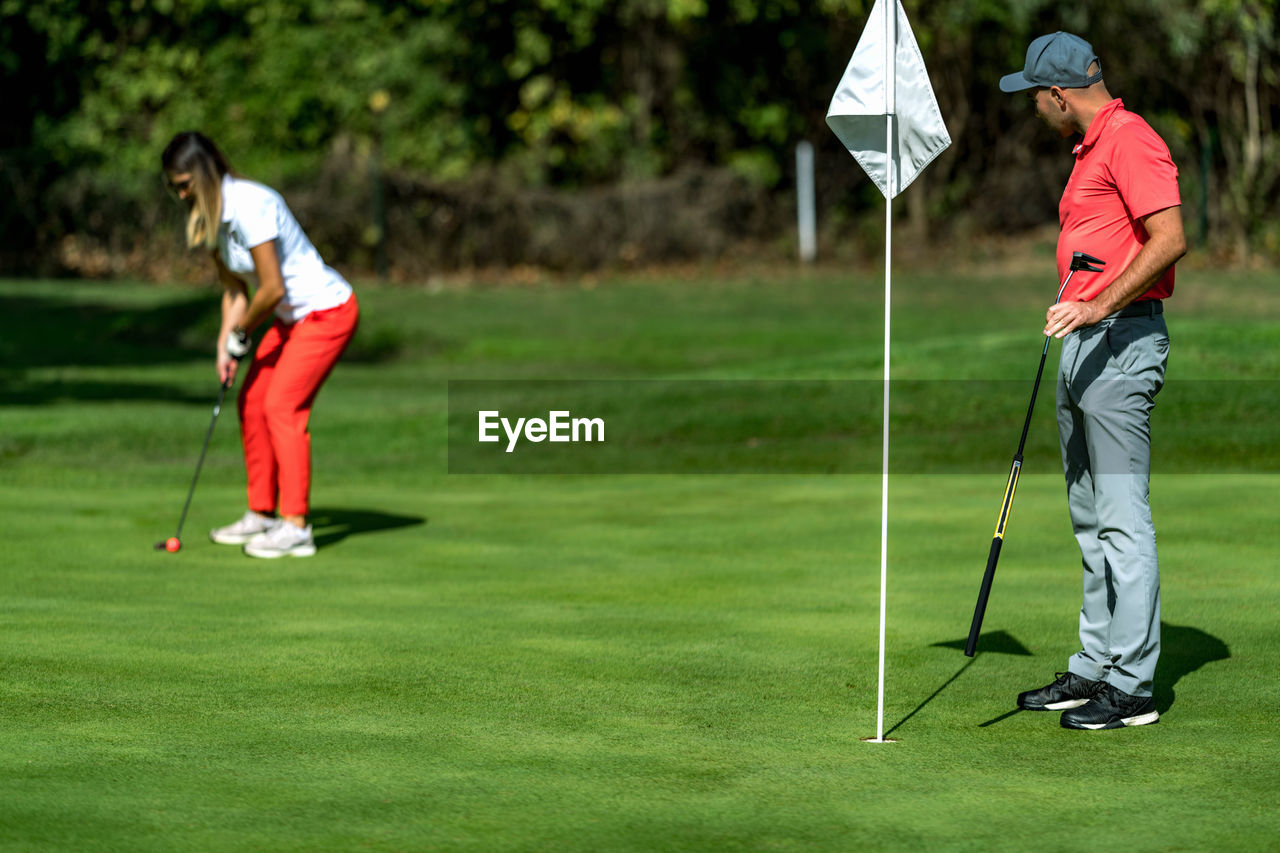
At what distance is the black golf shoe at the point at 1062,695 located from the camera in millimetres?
5539

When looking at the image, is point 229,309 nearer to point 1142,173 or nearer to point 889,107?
point 889,107

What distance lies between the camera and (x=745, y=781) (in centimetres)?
473

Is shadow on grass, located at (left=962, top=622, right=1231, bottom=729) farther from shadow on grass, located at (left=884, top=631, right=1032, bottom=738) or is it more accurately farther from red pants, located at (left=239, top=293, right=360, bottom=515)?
red pants, located at (left=239, top=293, right=360, bottom=515)

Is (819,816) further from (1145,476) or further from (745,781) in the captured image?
(1145,476)

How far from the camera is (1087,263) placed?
214 inches

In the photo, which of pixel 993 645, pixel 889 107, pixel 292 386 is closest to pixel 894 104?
pixel 889 107

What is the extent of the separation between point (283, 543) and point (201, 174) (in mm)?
1753

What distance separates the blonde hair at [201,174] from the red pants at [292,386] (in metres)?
0.63

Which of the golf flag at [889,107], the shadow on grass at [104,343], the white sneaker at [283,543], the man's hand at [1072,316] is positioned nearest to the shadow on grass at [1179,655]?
the golf flag at [889,107]

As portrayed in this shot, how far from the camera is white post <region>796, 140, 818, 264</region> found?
101 ft

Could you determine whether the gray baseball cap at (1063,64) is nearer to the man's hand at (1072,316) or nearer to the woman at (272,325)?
the man's hand at (1072,316)

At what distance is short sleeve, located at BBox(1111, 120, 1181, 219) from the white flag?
0.54 metres

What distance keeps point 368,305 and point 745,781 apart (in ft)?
70.2

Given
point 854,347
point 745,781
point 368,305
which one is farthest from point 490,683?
point 368,305
